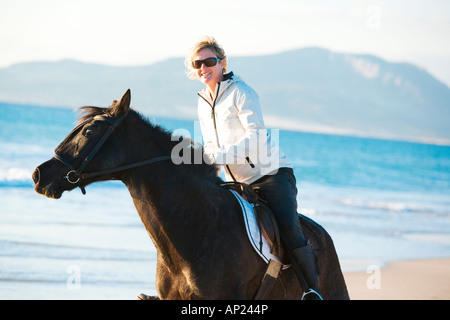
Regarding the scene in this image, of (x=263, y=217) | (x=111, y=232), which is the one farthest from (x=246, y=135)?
(x=111, y=232)

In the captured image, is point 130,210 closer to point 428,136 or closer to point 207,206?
point 207,206

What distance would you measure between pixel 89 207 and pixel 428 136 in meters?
130

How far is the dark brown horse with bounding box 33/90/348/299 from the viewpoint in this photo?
4.31 m

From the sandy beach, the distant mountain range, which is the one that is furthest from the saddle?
the distant mountain range

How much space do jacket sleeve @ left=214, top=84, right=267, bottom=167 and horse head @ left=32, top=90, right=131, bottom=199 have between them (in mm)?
765

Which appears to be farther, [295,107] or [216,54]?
[295,107]

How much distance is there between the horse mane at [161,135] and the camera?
4500 mm

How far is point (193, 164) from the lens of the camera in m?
4.63

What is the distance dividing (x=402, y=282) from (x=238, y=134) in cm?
693

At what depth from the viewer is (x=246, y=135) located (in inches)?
187

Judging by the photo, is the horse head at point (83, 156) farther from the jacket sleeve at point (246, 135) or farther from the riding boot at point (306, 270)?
the riding boot at point (306, 270)

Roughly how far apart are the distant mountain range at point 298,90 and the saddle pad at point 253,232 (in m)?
81.4

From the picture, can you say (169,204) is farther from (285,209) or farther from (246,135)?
(285,209)
